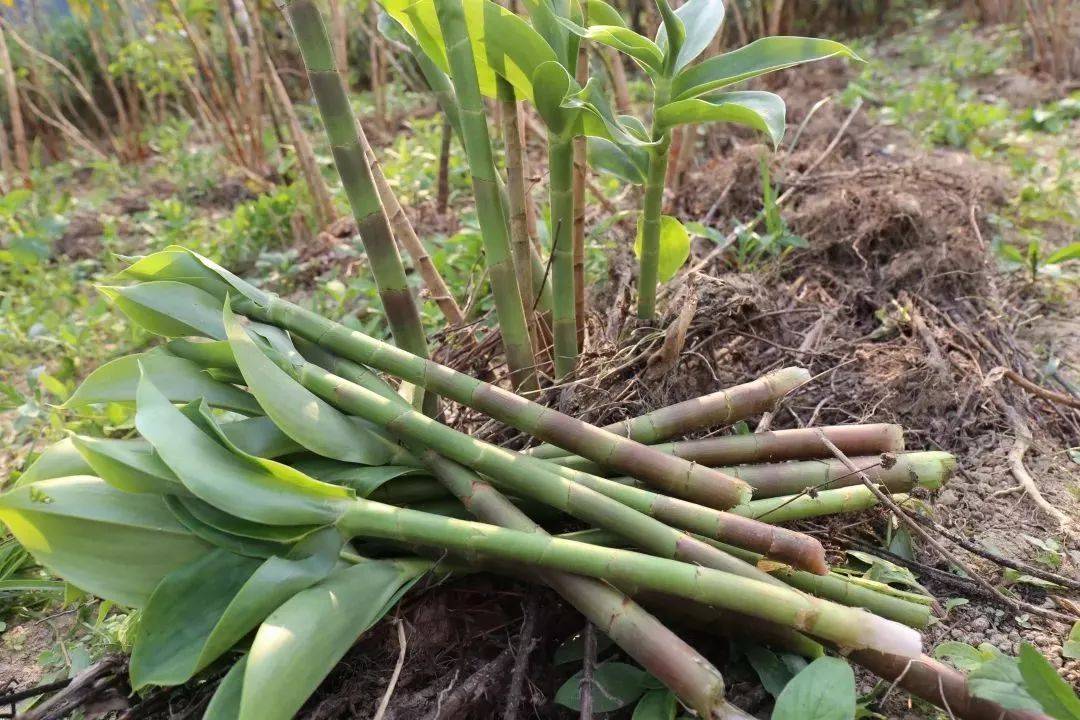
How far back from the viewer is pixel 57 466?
3.07 ft

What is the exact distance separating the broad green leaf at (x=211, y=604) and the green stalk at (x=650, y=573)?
2.3 inches

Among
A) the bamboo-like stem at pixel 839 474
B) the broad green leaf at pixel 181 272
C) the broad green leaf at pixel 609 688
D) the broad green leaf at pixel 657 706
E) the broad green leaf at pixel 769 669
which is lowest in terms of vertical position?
the broad green leaf at pixel 769 669

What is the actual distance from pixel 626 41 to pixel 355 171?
428mm

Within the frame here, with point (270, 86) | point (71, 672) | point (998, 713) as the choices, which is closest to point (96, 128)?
point (270, 86)

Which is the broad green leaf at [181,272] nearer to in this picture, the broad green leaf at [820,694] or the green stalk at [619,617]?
the green stalk at [619,617]

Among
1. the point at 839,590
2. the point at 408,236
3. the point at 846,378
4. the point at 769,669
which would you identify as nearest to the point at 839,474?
the point at 839,590

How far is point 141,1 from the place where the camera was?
11.9 ft

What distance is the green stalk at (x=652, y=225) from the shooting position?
1.15 metres

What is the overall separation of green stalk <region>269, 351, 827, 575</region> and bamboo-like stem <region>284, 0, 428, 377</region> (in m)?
0.20

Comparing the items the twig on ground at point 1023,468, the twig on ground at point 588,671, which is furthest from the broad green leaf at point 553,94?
the twig on ground at point 1023,468

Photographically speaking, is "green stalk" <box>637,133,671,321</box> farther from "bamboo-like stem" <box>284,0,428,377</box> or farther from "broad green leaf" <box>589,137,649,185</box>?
"bamboo-like stem" <box>284,0,428,377</box>

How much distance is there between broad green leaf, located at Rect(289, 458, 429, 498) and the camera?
0.94 metres

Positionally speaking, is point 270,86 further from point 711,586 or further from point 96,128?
point 96,128

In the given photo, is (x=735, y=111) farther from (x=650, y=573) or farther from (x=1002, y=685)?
(x=1002, y=685)
